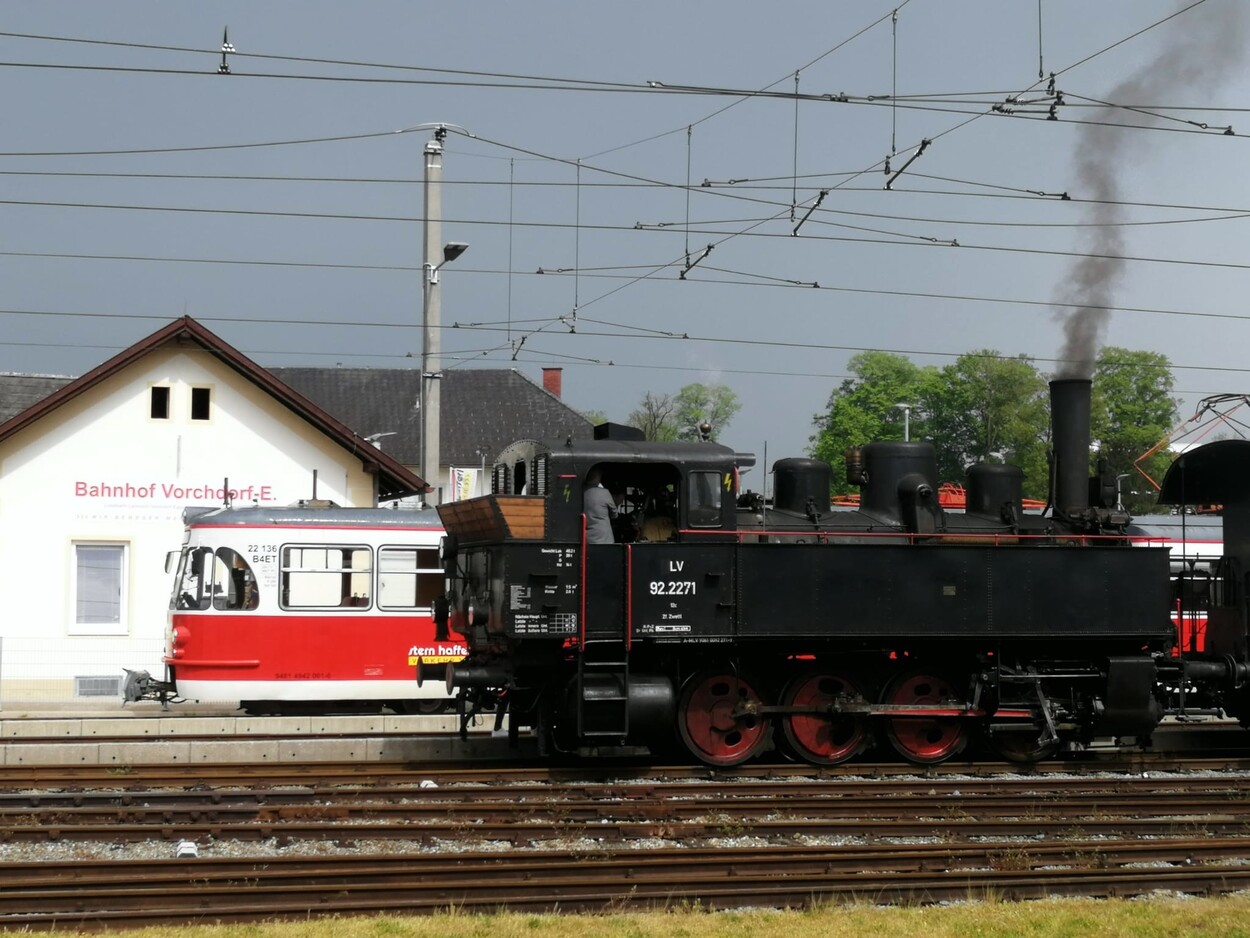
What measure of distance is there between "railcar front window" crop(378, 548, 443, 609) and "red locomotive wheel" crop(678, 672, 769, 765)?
6032 mm

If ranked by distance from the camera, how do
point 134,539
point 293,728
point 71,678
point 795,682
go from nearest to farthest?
point 795,682, point 293,728, point 71,678, point 134,539

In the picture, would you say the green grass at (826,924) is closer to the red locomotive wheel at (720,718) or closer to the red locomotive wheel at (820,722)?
the red locomotive wheel at (720,718)

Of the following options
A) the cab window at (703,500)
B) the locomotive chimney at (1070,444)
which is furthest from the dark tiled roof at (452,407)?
the cab window at (703,500)

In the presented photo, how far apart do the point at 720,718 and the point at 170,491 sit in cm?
1565

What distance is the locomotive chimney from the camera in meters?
13.9

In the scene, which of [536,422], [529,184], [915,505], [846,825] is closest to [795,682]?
[915,505]

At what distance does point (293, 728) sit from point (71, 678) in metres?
8.27

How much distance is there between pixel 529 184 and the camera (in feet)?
60.8

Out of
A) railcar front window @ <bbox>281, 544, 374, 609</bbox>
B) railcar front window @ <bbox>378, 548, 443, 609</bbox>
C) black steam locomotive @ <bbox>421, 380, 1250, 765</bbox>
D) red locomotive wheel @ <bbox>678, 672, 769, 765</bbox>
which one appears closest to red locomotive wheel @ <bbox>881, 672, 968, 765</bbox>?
black steam locomotive @ <bbox>421, 380, 1250, 765</bbox>

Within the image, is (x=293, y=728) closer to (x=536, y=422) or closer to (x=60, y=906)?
(x=60, y=906)

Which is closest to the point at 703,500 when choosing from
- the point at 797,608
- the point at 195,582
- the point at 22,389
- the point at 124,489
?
the point at 797,608

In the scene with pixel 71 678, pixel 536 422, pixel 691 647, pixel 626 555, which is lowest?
pixel 71 678

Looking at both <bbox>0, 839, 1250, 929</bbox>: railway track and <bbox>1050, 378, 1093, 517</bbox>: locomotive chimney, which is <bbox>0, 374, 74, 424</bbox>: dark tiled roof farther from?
<bbox>0, 839, 1250, 929</bbox>: railway track

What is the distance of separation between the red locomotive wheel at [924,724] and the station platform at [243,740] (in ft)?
13.3
